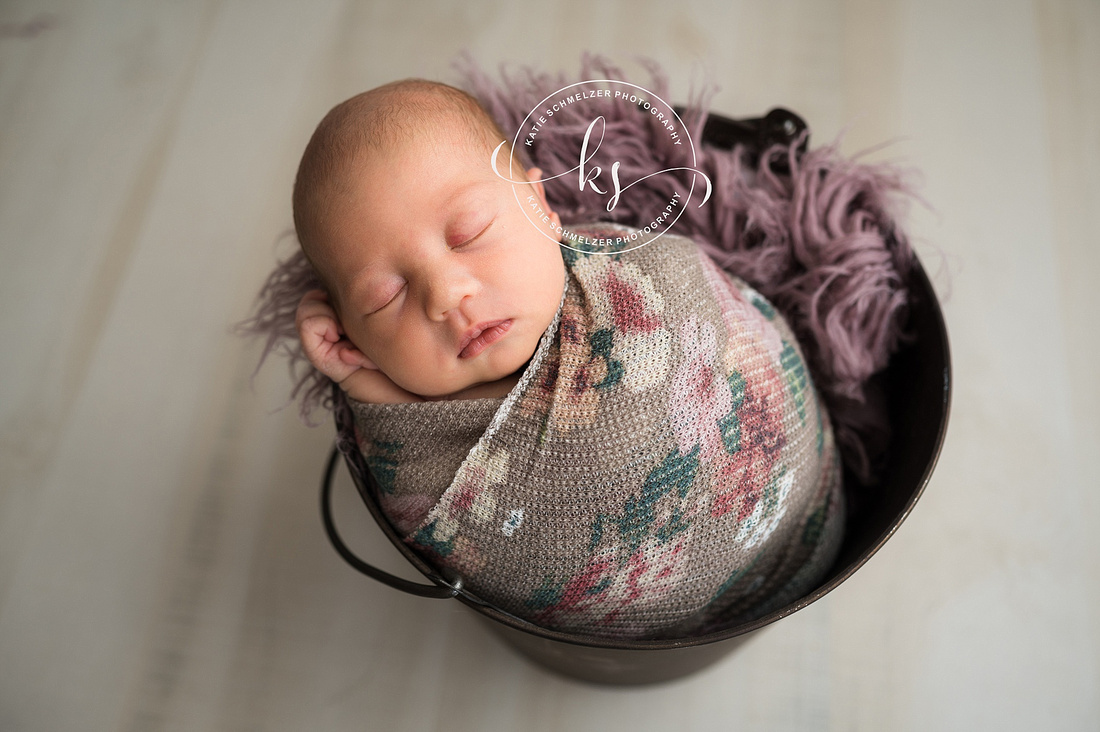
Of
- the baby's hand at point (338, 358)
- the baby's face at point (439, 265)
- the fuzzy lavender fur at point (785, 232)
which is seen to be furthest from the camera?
the fuzzy lavender fur at point (785, 232)

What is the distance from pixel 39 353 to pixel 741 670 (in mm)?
1024

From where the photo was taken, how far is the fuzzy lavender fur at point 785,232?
0.82 m

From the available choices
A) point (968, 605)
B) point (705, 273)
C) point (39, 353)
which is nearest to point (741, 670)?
point (968, 605)

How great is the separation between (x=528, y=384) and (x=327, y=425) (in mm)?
473

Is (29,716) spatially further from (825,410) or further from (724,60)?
(724,60)

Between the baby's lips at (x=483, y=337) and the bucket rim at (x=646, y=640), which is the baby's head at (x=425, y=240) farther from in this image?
the bucket rim at (x=646, y=640)

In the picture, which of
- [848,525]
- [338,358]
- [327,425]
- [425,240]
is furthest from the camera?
[327,425]

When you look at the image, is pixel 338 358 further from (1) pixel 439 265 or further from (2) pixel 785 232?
(2) pixel 785 232

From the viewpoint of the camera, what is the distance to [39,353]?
106cm

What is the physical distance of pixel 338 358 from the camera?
70cm

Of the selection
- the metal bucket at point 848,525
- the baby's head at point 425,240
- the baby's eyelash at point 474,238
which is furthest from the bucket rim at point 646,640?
the baby's eyelash at point 474,238

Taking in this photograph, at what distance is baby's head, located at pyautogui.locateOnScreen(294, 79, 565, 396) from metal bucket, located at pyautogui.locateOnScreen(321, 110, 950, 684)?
0.15m

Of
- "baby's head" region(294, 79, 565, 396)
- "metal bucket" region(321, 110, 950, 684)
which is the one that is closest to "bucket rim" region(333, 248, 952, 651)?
"metal bucket" region(321, 110, 950, 684)

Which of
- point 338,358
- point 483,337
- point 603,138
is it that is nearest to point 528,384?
point 483,337
